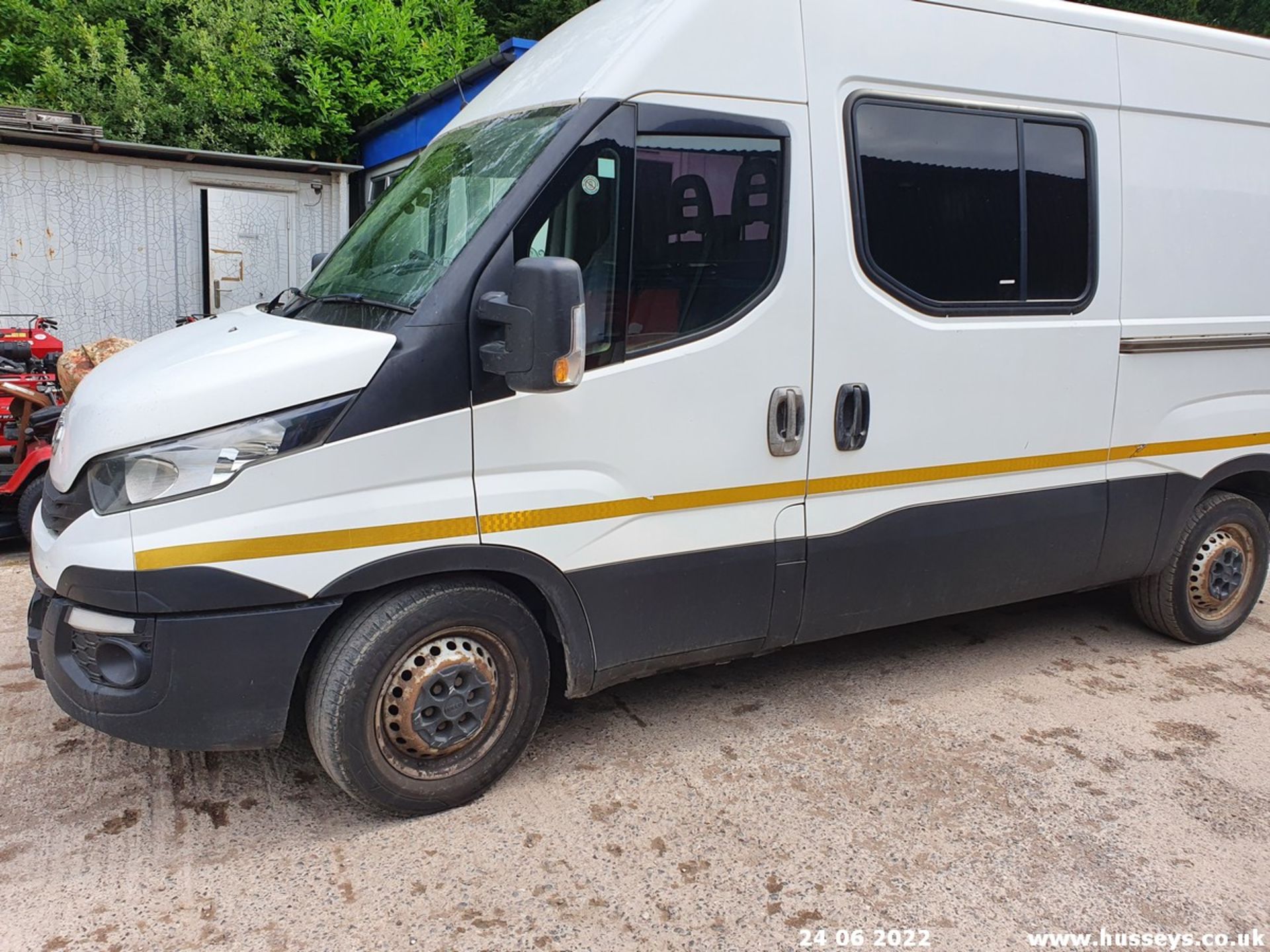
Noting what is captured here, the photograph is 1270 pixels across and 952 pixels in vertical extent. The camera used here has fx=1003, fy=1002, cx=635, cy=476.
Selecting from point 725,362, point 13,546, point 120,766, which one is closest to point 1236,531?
point 725,362

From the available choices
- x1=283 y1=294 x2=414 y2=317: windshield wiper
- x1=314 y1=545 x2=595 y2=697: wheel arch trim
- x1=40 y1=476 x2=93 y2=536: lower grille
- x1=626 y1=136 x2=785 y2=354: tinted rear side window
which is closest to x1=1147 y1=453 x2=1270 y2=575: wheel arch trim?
x1=626 y1=136 x2=785 y2=354: tinted rear side window

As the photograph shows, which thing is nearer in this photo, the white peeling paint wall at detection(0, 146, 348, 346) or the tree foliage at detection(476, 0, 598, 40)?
the white peeling paint wall at detection(0, 146, 348, 346)

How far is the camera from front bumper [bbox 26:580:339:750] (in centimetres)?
296

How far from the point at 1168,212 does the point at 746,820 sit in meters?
3.33

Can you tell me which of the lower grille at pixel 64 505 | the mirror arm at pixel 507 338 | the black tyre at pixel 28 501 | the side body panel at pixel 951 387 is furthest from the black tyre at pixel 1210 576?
the black tyre at pixel 28 501

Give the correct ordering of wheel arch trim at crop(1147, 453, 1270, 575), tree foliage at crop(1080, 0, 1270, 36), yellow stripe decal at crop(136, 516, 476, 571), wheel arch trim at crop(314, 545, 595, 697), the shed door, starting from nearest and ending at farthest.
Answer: yellow stripe decal at crop(136, 516, 476, 571) < wheel arch trim at crop(314, 545, 595, 697) < wheel arch trim at crop(1147, 453, 1270, 575) < the shed door < tree foliage at crop(1080, 0, 1270, 36)

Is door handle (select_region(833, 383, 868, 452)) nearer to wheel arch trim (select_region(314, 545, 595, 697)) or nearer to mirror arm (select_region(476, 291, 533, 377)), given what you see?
wheel arch trim (select_region(314, 545, 595, 697))

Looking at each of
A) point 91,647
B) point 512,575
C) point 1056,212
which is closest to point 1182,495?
point 1056,212

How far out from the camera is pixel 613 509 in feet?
11.4

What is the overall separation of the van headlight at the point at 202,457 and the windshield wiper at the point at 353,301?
45 centimetres

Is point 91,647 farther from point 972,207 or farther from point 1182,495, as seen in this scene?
point 1182,495

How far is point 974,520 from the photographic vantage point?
13.9 ft

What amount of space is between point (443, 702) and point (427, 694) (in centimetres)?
7

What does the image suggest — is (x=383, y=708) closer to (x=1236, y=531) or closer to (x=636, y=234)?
(x=636, y=234)
